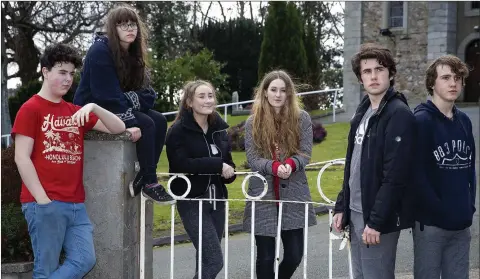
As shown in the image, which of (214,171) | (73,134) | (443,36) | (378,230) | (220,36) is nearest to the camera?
(378,230)

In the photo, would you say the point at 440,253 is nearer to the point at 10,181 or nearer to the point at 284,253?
the point at 284,253

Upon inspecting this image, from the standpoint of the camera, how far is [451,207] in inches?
152

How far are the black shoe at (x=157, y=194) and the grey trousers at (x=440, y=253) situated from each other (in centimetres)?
154

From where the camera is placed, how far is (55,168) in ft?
12.7

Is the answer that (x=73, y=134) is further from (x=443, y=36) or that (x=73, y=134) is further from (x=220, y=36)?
(x=220, y=36)

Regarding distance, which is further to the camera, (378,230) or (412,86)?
(412,86)

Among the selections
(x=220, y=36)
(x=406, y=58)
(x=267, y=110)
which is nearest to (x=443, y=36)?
(x=406, y=58)

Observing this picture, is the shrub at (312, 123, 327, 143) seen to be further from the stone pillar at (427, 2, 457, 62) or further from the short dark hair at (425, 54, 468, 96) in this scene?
the short dark hair at (425, 54, 468, 96)

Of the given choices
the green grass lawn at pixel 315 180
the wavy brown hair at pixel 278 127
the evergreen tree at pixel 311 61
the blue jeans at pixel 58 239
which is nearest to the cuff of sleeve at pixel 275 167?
the wavy brown hair at pixel 278 127

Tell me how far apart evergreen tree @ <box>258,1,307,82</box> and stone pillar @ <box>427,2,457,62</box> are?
4.36 meters

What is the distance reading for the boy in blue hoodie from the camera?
12.6 ft

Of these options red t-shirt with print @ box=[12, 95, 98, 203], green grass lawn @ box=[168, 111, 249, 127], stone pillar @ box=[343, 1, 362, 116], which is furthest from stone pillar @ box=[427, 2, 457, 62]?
red t-shirt with print @ box=[12, 95, 98, 203]

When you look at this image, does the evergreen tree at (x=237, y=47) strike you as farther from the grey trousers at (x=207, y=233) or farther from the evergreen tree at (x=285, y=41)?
the grey trousers at (x=207, y=233)

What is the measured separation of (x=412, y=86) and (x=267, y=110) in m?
19.7
